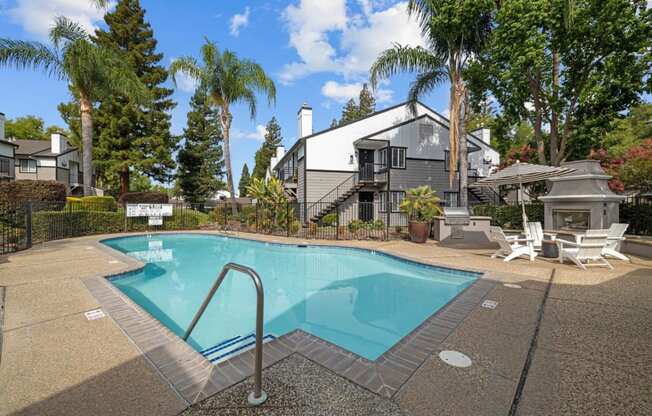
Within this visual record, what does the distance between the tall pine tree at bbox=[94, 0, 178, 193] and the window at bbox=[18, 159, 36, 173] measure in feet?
34.5

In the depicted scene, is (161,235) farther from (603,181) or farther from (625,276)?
(603,181)

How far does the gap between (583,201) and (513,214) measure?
5.02 metres

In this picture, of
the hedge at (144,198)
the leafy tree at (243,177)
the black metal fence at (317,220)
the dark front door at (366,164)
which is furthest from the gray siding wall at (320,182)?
the leafy tree at (243,177)

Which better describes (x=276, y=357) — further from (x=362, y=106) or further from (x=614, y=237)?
(x=362, y=106)

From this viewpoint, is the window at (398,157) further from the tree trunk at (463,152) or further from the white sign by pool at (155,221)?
the white sign by pool at (155,221)

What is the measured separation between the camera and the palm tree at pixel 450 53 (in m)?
10.8

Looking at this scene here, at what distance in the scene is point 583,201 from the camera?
7941 mm

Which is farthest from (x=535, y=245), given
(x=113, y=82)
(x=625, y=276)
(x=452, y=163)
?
(x=113, y=82)

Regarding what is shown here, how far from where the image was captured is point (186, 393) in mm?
2074

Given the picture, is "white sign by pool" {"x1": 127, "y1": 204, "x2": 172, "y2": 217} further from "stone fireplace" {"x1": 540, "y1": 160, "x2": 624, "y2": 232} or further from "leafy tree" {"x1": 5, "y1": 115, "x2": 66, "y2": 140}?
"leafy tree" {"x1": 5, "y1": 115, "x2": 66, "y2": 140}

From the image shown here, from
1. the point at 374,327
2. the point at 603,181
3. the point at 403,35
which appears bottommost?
the point at 374,327

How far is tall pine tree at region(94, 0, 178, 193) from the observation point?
2116 centimetres

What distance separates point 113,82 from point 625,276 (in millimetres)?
22405

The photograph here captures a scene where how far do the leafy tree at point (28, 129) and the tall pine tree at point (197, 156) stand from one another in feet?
88.5
